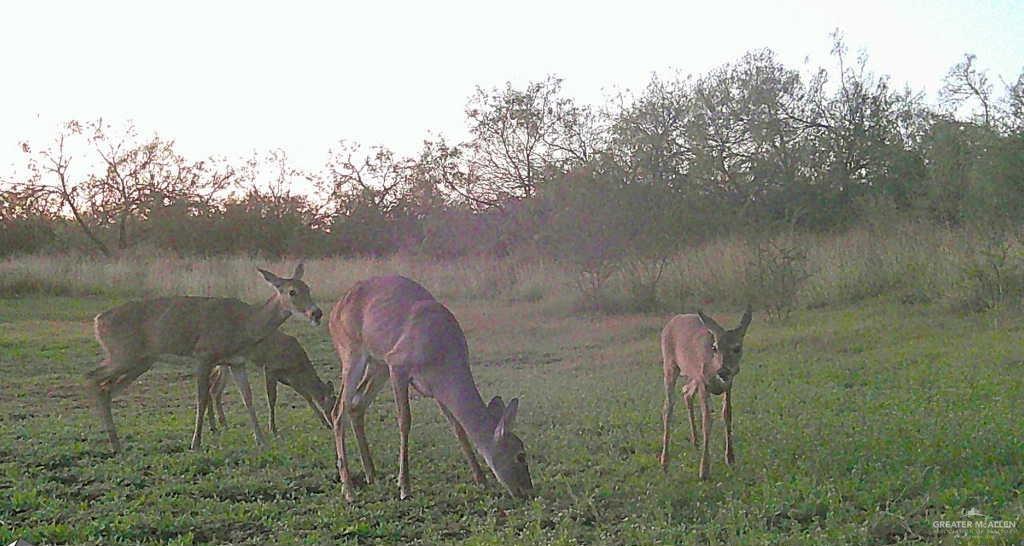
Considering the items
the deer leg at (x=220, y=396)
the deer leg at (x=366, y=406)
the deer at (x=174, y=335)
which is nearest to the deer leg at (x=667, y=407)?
the deer leg at (x=366, y=406)

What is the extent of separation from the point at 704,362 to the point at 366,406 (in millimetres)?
2474

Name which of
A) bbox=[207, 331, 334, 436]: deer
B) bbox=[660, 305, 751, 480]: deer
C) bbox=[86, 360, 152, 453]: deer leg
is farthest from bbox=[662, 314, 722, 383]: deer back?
bbox=[86, 360, 152, 453]: deer leg

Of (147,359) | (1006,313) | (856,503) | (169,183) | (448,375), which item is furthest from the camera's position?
(169,183)

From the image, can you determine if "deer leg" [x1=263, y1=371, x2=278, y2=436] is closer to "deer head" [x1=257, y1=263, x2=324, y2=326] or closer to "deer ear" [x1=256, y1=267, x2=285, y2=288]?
"deer head" [x1=257, y1=263, x2=324, y2=326]

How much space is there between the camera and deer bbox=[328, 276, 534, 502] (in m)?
6.51

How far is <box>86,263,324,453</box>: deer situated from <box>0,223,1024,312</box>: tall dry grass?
11.1 m

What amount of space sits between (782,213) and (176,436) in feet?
83.9

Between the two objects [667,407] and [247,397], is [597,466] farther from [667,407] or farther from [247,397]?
[247,397]

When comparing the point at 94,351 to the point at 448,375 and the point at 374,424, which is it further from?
the point at 448,375

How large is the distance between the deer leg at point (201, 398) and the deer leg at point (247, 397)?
0.41m

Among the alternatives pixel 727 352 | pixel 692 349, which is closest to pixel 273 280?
pixel 692 349

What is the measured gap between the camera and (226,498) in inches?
272

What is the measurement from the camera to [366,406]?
7.54 m

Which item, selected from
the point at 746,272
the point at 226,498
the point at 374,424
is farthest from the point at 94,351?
the point at 746,272
